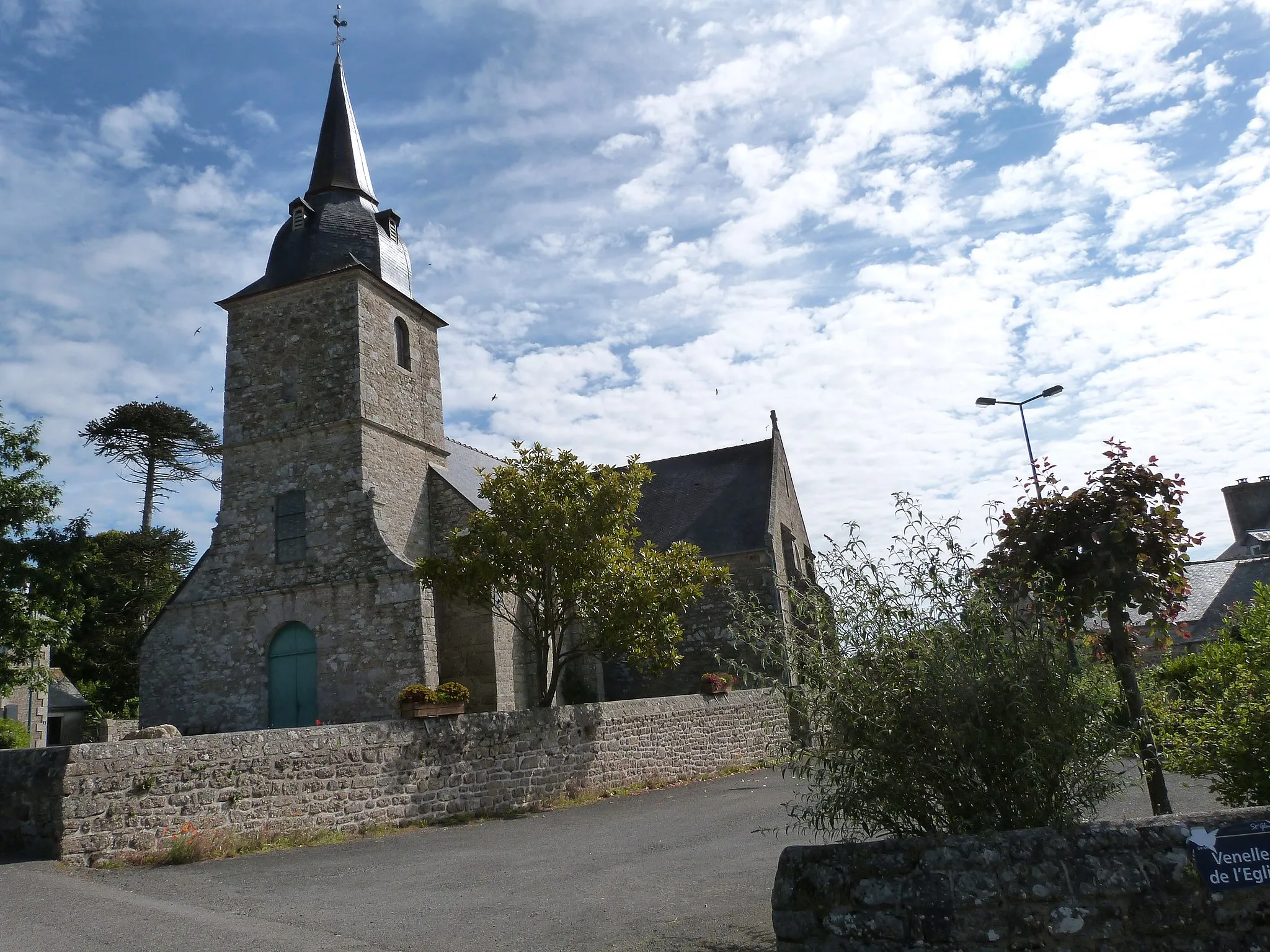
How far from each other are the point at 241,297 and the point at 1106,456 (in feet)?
63.1

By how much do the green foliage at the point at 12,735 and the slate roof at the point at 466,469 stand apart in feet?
40.4

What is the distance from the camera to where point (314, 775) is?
35.3 feet

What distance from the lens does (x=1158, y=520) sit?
22.1ft

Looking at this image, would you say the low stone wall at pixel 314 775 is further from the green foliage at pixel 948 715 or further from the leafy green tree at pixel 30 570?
the leafy green tree at pixel 30 570

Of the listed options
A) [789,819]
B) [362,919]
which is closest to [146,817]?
[362,919]

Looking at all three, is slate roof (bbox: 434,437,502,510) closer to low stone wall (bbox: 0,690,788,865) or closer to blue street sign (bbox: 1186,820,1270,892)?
low stone wall (bbox: 0,690,788,865)

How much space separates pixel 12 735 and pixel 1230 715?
25.8 metres

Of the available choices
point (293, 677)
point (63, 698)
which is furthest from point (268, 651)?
point (63, 698)

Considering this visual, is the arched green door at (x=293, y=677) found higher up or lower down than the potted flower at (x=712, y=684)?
higher up

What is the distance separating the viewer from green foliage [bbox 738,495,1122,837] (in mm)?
4762

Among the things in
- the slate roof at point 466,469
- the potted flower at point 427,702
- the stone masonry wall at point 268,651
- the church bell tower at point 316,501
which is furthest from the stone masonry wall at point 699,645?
the potted flower at point 427,702

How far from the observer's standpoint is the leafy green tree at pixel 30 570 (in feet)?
56.0

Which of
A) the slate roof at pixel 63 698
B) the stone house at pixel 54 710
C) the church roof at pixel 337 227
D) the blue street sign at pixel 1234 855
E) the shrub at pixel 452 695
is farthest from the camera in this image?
the slate roof at pixel 63 698

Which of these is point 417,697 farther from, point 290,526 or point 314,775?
point 290,526
